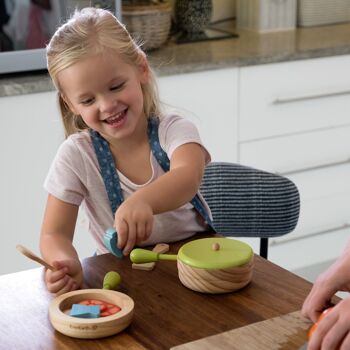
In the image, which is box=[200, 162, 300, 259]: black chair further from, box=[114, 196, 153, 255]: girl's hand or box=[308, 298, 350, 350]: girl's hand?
box=[308, 298, 350, 350]: girl's hand

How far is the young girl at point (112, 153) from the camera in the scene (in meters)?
1.40

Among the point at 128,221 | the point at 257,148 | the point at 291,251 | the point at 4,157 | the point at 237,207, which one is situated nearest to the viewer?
the point at 128,221

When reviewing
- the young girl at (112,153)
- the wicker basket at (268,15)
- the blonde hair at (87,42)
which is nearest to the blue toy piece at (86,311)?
the young girl at (112,153)

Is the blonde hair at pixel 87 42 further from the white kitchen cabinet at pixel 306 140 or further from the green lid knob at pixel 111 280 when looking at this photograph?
the white kitchen cabinet at pixel 306 140

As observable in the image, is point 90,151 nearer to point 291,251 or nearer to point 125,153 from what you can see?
point 125,153

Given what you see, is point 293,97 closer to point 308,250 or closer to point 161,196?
point 308,250

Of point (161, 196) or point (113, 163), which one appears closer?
point (161, 196)

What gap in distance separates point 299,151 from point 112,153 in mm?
1475

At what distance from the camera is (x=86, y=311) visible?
1.15 metres

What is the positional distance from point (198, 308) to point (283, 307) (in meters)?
0.12

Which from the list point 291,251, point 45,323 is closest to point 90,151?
Answer: point 45,323

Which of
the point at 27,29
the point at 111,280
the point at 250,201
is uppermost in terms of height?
the point at 27,29

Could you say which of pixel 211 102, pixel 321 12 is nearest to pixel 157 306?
pixel 211 102

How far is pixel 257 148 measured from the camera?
2.84 meters
